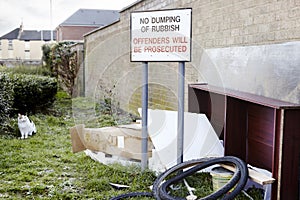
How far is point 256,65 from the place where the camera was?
3.94m

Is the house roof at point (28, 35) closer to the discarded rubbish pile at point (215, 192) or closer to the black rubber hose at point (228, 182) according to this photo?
the discarded rubbish pile at point (215, 192)

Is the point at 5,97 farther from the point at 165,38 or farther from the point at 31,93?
the point at 165,38

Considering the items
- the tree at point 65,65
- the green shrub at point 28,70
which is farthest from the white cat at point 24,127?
the tree at point 65,65

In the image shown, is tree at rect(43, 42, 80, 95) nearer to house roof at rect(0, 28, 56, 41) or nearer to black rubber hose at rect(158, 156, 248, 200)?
black rubber hose at rect(158, 156, 248, 200)

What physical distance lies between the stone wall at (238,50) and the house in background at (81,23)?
2179 cm

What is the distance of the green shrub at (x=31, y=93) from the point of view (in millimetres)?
8156

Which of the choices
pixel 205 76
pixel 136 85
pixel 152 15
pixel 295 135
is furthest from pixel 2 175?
pixel 136 85

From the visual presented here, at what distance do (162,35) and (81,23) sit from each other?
2670cm

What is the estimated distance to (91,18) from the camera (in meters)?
30.1

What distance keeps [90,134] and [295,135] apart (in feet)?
9.17

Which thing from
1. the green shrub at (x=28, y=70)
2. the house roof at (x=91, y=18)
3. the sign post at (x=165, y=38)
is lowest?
the green shrub at (x=28, y=70)

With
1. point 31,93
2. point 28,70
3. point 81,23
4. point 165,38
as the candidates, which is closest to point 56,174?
point 165,38

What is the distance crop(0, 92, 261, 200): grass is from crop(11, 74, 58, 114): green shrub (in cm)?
197

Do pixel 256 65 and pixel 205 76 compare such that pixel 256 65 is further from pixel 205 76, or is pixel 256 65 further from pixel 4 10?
pixel 4 10
